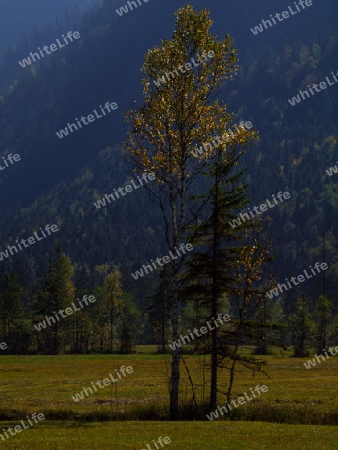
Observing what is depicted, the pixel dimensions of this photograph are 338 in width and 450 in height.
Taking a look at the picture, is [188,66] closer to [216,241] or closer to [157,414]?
[216,241]

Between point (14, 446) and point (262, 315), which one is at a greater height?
point (14, 446)

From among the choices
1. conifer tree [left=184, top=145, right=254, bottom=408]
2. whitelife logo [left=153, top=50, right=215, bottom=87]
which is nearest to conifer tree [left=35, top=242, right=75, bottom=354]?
conifer tree [left=184, top=145, right=254, bottom=408]

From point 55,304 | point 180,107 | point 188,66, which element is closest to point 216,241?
point 180,107

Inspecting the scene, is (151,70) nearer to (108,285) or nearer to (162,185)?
(162,185)

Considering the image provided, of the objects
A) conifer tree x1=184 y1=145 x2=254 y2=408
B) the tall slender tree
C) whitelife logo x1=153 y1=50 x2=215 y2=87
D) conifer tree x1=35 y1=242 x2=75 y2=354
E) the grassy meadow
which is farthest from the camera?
conifer tree x1=35 y1=242 x2=75 y2=354

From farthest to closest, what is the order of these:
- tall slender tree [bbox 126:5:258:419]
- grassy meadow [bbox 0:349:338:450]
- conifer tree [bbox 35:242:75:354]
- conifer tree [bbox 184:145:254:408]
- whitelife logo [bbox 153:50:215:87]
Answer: conifer tree [bbox 35:242:75:354], conifer tree [bbox 184:145:254:408], whitelife logo [bbox 153:50:215:87], tall slender tree [bbox 126:5:258:419], grassy meadow [bbox 0:349:338:450]

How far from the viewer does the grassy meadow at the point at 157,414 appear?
65.7ft

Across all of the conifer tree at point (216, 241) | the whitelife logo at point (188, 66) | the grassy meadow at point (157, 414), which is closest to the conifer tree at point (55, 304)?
the grassy meadow at point (157, 414)

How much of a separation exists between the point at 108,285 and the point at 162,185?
86.0 metres

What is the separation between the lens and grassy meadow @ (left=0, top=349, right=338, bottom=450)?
2002cm

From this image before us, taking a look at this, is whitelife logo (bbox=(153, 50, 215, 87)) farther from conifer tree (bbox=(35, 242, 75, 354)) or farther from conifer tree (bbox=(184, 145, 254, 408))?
conifer tree (bbox=(35, 242, 75, 354))

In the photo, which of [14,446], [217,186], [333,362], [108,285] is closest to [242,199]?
[217,186]

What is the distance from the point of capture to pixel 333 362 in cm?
7394

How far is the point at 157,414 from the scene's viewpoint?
93.8ft
